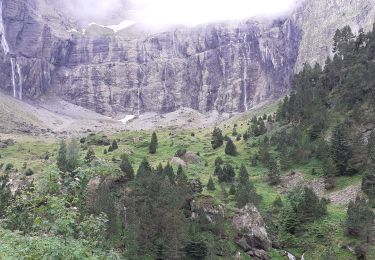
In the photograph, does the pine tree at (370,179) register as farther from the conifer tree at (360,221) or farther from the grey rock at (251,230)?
the grey rock at (251,230)

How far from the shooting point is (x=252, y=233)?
54500 millimetres

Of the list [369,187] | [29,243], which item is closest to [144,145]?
[369,187]

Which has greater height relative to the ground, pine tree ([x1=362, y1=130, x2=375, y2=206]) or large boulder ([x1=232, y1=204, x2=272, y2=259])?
pine tree ([x1=362, y1=130, x2=375, y2=206])

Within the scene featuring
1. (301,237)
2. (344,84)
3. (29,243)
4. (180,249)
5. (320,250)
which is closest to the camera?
(29,243)

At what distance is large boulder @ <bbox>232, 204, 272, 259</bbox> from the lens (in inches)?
2089

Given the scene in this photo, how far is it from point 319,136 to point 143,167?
117 ft

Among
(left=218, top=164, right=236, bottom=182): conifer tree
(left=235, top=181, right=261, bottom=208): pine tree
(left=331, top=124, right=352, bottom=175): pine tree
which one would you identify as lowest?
(left=235, top=181, right=261, bottom=208): pine tree

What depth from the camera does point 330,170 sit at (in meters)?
70.4

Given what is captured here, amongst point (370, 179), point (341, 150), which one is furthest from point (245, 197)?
point (341, 150)

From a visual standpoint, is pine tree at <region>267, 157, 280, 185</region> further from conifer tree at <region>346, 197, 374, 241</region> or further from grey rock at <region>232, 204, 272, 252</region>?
conifer tree at <region>346, 197, 374, 241</region>

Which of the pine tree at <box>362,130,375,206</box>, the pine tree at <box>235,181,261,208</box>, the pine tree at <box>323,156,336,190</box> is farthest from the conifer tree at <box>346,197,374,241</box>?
the pine tree at <box>323,156,336,190</box>

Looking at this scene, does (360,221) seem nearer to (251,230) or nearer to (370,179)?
(251,230)

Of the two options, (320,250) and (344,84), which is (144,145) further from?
(320,250)

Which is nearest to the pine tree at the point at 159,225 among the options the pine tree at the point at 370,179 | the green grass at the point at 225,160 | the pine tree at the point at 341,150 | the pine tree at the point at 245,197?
the green grass at the point at 225,160
